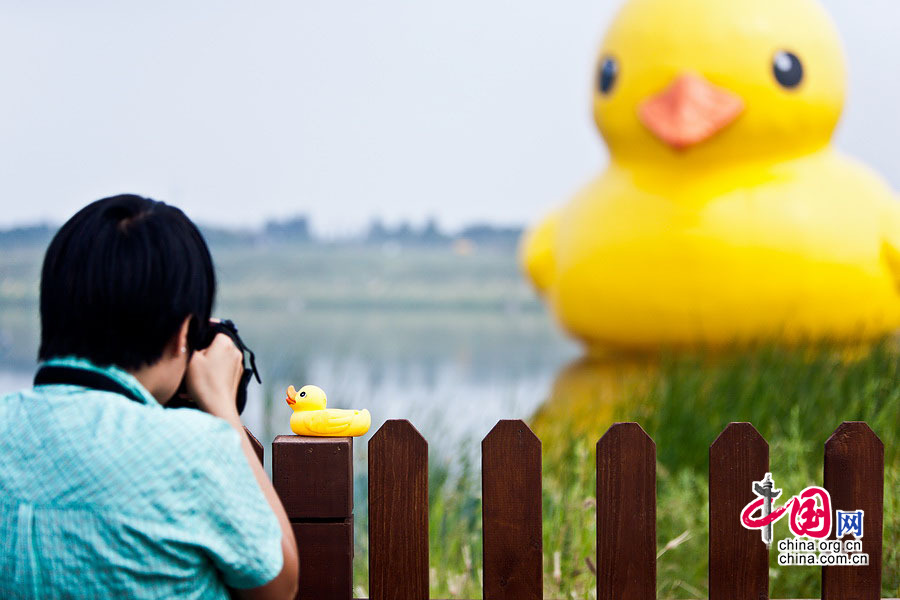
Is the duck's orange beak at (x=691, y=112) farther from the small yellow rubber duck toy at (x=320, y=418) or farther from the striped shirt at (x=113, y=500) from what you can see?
the striped shirt at (x=113, y=500)

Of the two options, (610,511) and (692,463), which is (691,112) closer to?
(692,463)

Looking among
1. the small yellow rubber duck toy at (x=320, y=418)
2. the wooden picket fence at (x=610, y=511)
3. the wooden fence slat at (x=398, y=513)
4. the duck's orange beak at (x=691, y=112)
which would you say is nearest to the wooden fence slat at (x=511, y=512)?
the wooden picket fence at (x=610, y=511)

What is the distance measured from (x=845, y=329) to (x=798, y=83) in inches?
45.1

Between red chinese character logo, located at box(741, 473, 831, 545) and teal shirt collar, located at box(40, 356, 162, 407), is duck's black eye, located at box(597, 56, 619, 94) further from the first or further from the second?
teal shirt collar, located at box(40, 356, 162, 407)

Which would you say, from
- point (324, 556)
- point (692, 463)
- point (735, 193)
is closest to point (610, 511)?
point (324, 556)

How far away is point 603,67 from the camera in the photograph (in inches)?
177

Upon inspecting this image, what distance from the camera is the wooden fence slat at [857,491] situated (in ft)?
5.27

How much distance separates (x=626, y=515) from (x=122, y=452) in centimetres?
93

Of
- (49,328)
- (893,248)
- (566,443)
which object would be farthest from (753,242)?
(49,328)

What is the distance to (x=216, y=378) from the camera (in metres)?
1.15

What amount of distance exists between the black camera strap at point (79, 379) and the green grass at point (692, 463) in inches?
46.4

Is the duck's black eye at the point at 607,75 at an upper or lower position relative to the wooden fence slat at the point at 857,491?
upper

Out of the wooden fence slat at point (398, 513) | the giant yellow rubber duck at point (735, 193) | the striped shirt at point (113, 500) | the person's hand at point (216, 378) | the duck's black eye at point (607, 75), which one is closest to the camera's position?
the striped shirt at point (113, 500)

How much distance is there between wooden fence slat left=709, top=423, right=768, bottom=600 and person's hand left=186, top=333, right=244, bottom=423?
84 centimetres
